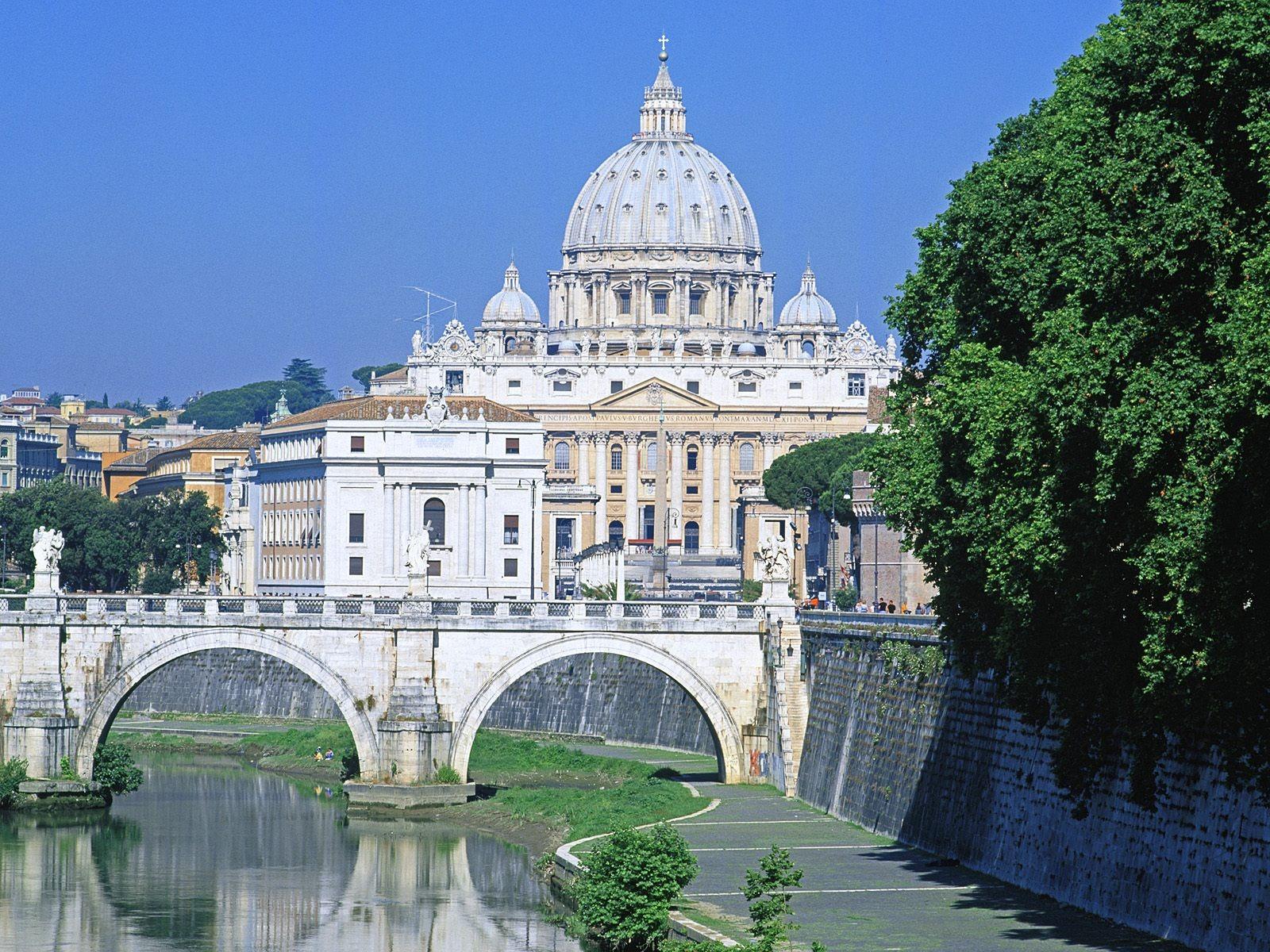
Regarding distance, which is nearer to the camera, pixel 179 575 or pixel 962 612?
pixel 962 612

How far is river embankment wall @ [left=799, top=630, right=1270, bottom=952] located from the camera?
2936cm

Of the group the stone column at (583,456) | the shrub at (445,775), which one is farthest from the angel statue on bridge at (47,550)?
the stone column at (583,456)

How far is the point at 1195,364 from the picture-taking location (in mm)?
26234

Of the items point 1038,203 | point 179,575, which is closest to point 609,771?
point 1038,203

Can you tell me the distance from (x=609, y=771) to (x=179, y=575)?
62841 mm

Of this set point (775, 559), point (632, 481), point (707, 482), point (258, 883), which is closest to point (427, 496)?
point (775, 559)

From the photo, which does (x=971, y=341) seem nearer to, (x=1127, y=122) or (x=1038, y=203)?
(x=1038, y=203)

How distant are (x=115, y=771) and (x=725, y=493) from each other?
122108 mm

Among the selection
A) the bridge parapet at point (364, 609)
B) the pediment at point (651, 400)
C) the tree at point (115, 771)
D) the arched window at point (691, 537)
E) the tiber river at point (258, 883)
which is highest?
the pediment at point (651, 400)

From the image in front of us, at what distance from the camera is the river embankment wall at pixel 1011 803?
96.3ft

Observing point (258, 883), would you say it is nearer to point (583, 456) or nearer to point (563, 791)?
point (563, 791)

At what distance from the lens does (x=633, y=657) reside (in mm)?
54062

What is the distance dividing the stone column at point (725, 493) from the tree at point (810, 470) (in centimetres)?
3068

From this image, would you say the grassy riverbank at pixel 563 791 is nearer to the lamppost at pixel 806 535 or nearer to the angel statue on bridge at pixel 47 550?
the angel statue on bridge at pixel 47 550
